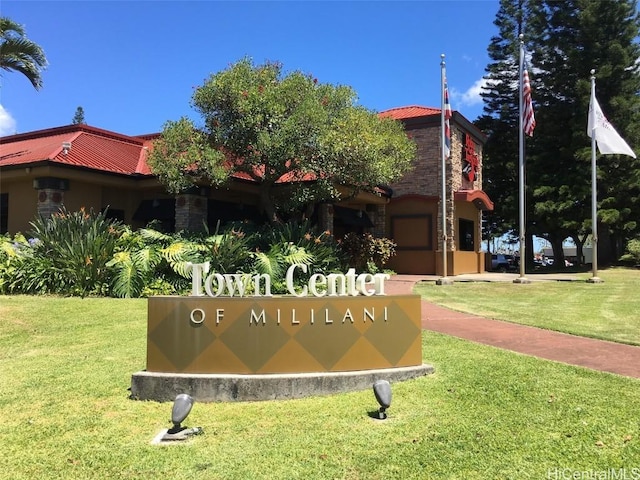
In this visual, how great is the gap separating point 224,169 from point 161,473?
11763 mm

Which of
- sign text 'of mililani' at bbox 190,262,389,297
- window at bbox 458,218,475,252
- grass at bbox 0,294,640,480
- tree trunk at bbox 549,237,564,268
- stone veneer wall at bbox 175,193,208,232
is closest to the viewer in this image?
grass at bbox 0,294,640,480

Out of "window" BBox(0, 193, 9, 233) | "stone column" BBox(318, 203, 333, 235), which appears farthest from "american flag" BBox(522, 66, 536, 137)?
"window" BBox(0, 193, 9, 233)

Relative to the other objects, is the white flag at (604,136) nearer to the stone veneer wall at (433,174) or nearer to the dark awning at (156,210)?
the stone veneer wall at (433,174)

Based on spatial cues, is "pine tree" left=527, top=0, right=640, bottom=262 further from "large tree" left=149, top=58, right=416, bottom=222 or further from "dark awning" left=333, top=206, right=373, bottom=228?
"large tree" left=149, top=58, right=416, bottom=222

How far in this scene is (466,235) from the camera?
86.2 feet

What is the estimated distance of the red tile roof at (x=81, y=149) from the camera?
17094mm

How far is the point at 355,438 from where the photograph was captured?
180 inches

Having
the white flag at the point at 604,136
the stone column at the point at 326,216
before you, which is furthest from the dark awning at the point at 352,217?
the white flag at the point at 604,136

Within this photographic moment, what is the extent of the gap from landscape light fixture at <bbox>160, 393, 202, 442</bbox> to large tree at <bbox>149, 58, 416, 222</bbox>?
10.5 meters

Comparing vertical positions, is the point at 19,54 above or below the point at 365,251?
above

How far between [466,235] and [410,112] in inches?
253

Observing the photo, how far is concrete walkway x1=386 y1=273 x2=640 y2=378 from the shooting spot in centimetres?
714

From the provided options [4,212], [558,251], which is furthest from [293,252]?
[558,251]

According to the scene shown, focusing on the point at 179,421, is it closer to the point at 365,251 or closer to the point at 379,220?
the point at 365,251
